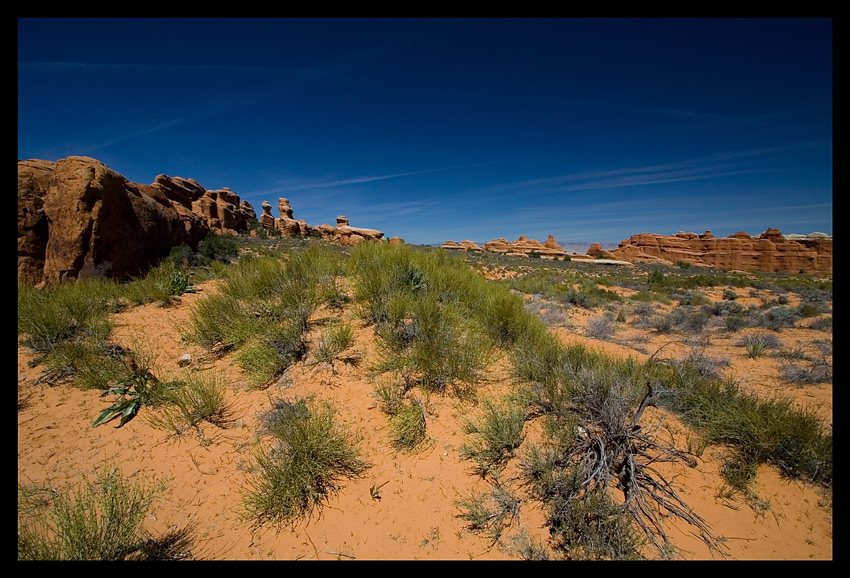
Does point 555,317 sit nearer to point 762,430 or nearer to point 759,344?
point 759,344

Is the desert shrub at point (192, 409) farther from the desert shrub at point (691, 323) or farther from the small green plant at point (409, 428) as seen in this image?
the desert shrub at point (691, 323)

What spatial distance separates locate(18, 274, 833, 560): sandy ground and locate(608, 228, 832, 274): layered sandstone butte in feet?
214

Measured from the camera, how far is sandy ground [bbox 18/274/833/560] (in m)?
2.01

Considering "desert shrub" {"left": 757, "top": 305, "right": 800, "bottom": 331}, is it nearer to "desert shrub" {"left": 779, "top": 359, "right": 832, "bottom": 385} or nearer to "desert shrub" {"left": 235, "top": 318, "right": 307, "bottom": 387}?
"desert shrub" {"left": 779, "top": 359, "right": 832, "bottom": 385}

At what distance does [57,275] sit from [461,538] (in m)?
9.60

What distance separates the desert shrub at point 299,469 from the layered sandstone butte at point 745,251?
67.0 m

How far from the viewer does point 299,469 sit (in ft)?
7.63

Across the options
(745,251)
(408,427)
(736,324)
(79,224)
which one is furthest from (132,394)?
(745,251)

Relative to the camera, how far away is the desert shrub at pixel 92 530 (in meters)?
1.66

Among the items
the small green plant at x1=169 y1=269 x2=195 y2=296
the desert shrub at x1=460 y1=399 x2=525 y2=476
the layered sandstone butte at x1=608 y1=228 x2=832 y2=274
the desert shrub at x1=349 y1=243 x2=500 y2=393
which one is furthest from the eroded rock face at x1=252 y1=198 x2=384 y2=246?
the layered sandstone butte at x1=608 y1=228 x2=832 y2=274

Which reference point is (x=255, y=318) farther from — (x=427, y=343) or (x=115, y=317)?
(x=115, y=317)
